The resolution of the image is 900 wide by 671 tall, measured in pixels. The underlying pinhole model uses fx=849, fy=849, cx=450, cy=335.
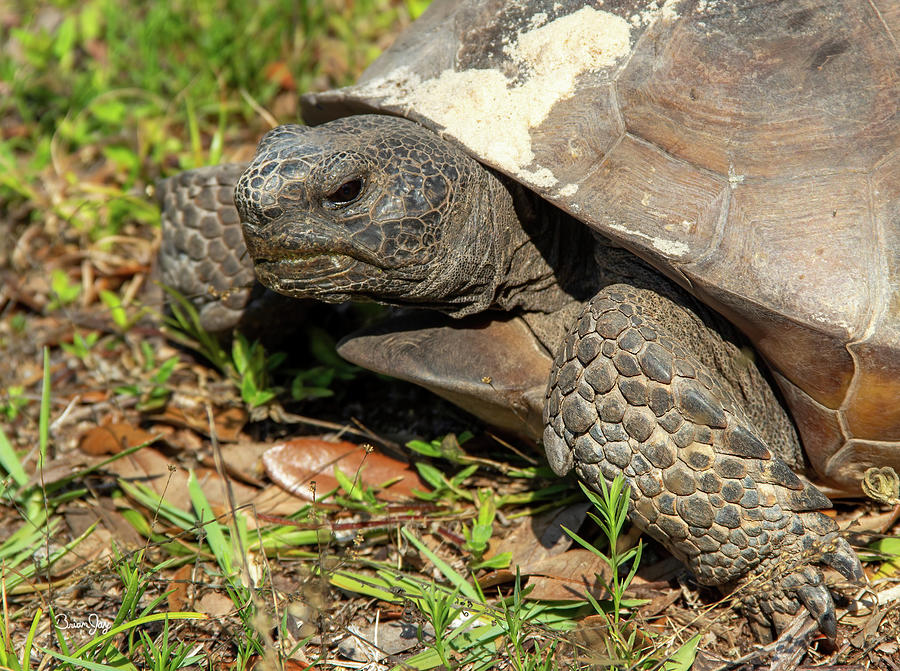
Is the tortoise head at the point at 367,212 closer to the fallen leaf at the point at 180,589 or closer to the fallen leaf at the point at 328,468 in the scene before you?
the fallen leaf at the point at 328,468

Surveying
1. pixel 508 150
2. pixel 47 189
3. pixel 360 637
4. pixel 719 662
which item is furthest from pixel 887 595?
pixel 47 189

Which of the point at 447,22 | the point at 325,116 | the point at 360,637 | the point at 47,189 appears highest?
the point at 447,22

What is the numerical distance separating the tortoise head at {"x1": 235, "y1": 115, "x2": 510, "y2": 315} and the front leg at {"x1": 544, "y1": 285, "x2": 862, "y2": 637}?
48 cm

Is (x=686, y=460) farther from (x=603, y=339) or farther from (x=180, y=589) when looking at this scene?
(x=180, y=589)

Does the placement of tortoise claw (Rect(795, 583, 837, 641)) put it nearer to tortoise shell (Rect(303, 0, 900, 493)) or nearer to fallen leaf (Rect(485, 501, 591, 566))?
tortoise shell (Rect(303, 0, 900, 493))

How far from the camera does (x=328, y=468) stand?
10.0 feet

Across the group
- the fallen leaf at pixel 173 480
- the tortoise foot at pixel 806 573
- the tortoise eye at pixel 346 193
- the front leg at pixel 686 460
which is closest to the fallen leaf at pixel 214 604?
the fallen leaf at pixel 173 480

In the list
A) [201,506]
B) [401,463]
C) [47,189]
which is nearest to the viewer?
[201,506]

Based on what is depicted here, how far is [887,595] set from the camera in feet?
8.11

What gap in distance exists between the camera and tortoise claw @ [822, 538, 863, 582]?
235cm

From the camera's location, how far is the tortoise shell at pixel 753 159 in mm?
2154

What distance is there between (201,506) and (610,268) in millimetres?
1564

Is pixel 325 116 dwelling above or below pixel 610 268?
above

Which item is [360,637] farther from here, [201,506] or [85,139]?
[85,139]
